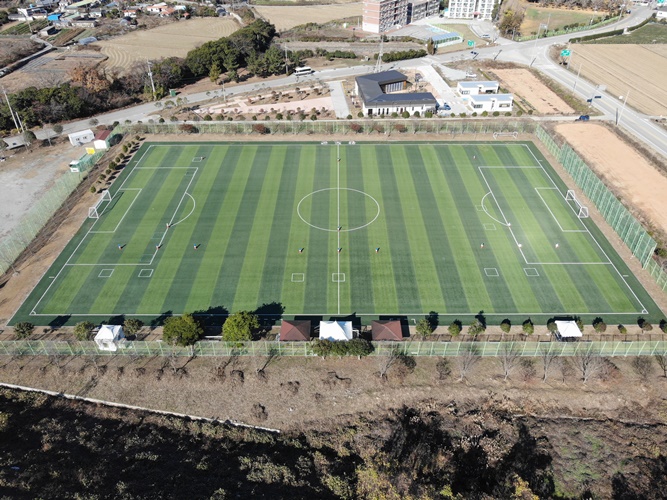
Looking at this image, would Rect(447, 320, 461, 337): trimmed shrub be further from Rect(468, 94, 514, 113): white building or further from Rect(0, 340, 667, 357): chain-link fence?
Rect(468, 94, 514, 113): white building

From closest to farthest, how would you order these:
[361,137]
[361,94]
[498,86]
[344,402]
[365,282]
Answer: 1. [344,402]
2. [365,282]
3. [361,137]
4. [361,94]
5. [498,86]

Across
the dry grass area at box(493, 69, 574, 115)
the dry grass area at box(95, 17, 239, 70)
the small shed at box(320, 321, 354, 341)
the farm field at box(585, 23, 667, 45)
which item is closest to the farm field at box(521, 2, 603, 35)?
the farm field at box(585, 23, 667, 45)

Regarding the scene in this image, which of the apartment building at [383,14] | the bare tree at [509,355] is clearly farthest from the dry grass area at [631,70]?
the bare tree at [509,355]

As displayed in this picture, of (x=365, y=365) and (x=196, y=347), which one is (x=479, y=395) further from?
(x=196, y=347)

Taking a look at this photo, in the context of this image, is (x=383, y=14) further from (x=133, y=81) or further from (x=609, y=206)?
(x=609, y=206)


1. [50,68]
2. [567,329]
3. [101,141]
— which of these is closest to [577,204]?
[567,329]

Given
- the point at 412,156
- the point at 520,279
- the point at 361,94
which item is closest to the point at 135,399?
the point at 520,279

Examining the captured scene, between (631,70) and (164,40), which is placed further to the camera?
(164,40)
